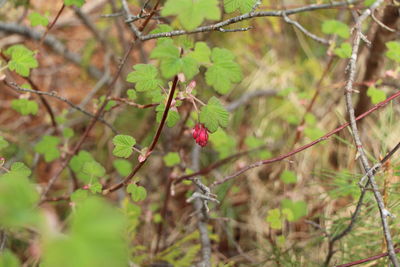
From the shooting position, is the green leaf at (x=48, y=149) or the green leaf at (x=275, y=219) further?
the green leaf at (x=48, y=149)

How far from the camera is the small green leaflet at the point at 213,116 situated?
39.4 inches

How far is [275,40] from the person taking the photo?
10.3ft

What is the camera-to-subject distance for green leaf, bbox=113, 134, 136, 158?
114 centimetres

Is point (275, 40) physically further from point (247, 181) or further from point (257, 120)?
point (247, 181)

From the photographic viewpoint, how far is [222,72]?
103 cm

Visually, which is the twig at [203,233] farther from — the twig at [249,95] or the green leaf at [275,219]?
the twig at [249,95]

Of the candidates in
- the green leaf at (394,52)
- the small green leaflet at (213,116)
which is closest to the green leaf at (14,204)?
the small green leaflet at (213,116)

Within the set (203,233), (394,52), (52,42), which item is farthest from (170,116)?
(52,42)

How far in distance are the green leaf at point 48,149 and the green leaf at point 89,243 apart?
1238 millimetres

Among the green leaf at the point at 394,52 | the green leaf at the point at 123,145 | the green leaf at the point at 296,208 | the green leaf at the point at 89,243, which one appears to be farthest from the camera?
the green leaf at the point at 296,208

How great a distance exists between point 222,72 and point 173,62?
0.21 meters

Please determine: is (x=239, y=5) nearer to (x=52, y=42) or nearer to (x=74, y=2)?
(x=74, y=2)

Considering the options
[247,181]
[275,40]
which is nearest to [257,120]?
[247,181]

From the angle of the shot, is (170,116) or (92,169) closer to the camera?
(170,116)
